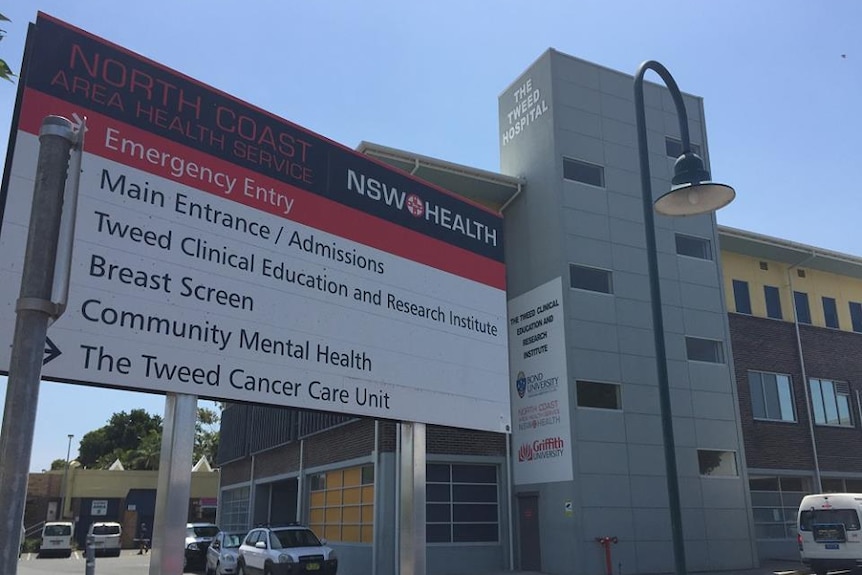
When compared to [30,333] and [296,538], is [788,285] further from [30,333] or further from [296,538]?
[30,333]

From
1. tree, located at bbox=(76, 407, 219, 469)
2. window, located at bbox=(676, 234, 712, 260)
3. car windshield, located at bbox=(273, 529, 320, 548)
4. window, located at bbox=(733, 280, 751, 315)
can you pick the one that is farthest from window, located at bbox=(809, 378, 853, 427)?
tree, located at bbox=(76, 407, 219, 469)

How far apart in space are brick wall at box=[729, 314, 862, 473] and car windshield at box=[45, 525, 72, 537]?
32989 millimetres

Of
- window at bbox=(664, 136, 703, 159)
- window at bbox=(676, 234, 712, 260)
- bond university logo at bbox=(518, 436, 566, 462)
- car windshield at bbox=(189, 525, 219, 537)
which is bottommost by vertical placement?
car windshield at bbox=(189, 525, 219, 537)

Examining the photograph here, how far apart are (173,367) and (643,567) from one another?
17.8 metres

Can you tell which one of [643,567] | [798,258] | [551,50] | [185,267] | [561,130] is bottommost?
[643,567]

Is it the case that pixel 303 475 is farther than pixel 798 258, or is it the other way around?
pixel 798 258

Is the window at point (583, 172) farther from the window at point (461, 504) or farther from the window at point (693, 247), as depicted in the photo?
the window at point (461, 504)

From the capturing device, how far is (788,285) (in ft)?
98.8

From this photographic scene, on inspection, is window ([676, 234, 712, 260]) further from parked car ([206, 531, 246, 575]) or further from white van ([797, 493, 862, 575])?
parked car ([206, 531, 246, 575])

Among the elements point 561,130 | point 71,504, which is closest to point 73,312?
point 561,130

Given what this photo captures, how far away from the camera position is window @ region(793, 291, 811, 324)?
1192 inches

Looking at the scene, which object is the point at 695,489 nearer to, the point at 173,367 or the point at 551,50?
the point at 551,50

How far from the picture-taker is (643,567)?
20.7m

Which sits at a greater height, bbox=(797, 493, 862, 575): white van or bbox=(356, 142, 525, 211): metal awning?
bbox=(356, 142, 525, 211): metal awning
